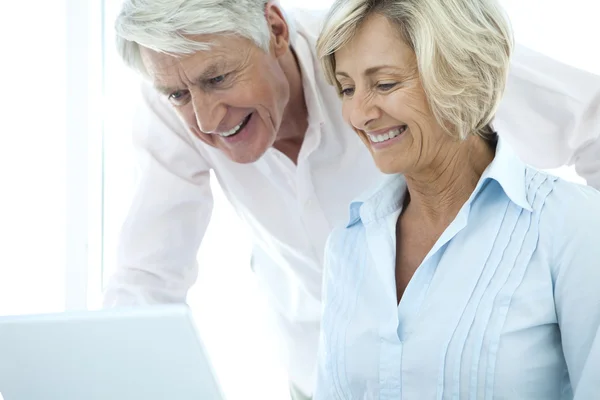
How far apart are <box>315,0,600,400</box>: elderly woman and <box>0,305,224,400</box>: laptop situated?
47 cm

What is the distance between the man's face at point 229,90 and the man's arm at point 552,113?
52 centimetres

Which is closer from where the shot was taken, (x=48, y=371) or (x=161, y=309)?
(x=161, y=309)

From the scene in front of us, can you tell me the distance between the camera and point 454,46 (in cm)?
128

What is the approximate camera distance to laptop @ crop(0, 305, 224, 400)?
0.90m

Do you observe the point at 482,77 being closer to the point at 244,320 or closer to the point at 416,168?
the point at 416,168

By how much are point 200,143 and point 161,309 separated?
114cm

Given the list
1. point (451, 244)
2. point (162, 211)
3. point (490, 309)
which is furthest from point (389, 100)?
point (162, 211)

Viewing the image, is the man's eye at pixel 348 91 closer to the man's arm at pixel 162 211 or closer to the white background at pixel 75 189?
the man's arm at pixel 162 211

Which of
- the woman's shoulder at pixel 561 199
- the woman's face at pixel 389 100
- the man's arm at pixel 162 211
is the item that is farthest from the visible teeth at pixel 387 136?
the man's arm at pixel 162 211

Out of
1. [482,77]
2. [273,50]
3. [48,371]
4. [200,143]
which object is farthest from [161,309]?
[200,143]

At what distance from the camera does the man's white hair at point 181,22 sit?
1.57m

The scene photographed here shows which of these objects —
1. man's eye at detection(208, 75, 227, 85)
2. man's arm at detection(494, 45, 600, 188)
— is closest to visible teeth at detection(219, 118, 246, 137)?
man's eye at detection(208, 75, 227, 85)

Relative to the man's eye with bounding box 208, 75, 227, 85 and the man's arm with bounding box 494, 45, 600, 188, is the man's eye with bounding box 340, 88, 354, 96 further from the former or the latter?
the man's arm with bounding box 494, 45, 600, 188

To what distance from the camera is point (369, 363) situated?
1.35 meters
